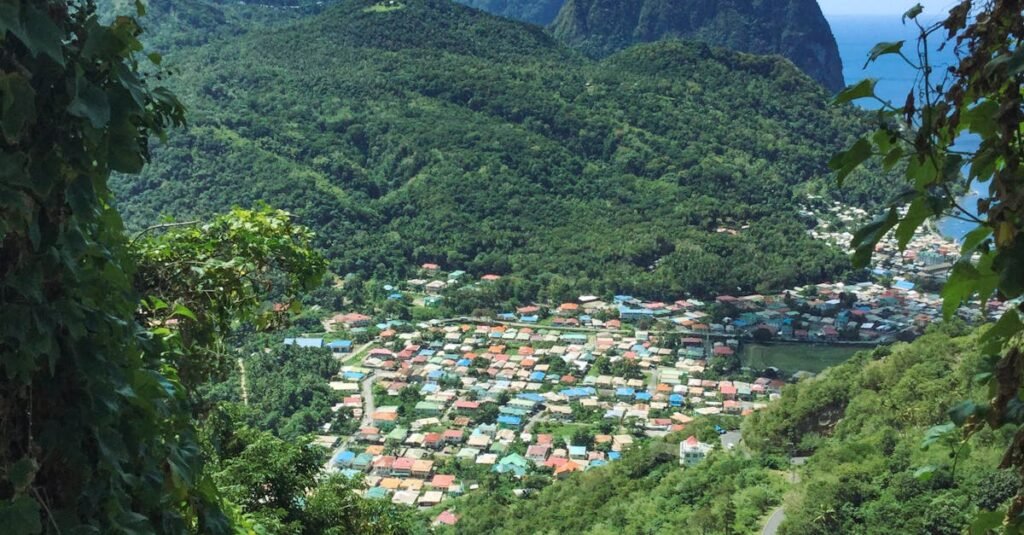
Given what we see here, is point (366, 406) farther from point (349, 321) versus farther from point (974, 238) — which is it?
point (974, 238)

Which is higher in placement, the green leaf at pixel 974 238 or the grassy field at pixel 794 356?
the green leaf at pixel 974 238

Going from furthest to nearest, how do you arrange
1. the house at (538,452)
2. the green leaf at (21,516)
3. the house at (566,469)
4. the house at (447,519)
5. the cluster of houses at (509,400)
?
1. the house at (538,452)
2. the cluster of houses at (509,400)
3. the house at (566,469)
4. the house at (447,519)
5. the green leaf at (21,516)

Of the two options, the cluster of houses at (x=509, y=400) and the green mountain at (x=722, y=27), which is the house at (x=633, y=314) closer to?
the cluster of houses at (x=509, y=400)

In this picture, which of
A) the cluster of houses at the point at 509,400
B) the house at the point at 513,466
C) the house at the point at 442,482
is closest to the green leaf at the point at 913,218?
the cluster of houses at the point at 509,400

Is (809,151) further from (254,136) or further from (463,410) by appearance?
(463,410)

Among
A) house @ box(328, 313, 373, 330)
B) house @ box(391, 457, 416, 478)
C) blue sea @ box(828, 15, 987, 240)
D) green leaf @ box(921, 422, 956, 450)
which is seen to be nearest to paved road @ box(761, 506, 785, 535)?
blue sea @ box(828, 15, 987, 240)

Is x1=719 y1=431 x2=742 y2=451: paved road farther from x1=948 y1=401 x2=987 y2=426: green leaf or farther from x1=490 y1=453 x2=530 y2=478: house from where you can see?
x1=948 y1=401 x2=987 y2=426: green leaf
